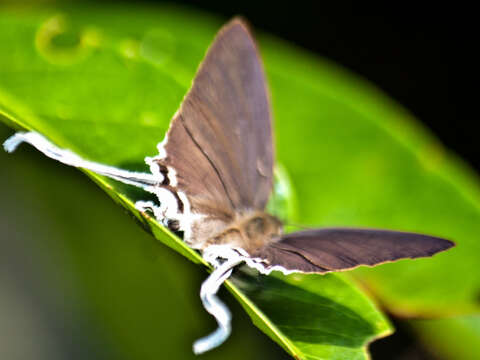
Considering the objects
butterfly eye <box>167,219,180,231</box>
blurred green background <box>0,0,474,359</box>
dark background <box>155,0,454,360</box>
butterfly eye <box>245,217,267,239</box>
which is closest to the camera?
butterfly eye <box>167,219,180,231</box>

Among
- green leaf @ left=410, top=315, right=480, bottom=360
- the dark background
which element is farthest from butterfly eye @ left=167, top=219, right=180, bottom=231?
the dark background

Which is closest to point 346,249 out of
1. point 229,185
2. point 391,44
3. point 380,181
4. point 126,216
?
point 229,185

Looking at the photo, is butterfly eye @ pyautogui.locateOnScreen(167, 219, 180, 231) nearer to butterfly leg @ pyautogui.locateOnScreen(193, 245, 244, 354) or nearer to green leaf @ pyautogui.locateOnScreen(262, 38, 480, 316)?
butterfly leg @ pyautogui.locateOnScreen(193, 245, 244, 354)

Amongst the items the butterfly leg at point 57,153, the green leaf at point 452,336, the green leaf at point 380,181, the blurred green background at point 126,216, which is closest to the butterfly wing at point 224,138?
the butterfly leg at point 57,153

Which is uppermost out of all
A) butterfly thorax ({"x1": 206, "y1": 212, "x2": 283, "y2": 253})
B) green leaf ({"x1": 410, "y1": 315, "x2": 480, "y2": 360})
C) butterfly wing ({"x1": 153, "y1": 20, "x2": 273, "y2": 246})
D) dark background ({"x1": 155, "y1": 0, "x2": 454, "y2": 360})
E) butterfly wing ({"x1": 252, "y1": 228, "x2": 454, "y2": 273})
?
dark background ({"x1": 155, "y1": 0, "x2": 454, "y2": 360})

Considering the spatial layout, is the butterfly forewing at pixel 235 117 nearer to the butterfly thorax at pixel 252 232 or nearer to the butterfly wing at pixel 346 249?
the butterfly thorax at pixel 252 232

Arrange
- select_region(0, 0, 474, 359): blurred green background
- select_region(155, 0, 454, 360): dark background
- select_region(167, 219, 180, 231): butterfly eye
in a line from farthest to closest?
select_region(155, 0, 454, 360): dark background
select_region(0, 0, 474, 359): blurred green background
select_region(167, 219, 180, 231): butterfly eye

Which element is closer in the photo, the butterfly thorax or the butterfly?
the butterfly

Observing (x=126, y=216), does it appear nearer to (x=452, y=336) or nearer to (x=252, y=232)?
(x=252, y=232)
